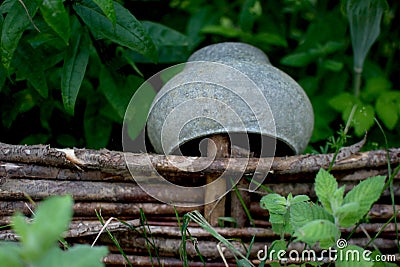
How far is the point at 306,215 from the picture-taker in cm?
79

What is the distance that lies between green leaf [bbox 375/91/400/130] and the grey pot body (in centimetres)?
40

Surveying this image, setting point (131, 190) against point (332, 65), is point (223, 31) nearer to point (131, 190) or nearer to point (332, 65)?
point (332, 65)

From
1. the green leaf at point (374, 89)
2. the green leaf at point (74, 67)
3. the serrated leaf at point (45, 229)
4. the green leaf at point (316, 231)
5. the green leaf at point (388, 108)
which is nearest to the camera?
the serrated leaf at point (45, 229)

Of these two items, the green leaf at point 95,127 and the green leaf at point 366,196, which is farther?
the green leaf at point 95,127

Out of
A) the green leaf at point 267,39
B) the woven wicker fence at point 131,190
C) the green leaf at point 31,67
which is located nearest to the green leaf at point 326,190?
the woven wicker fence at point 131,190

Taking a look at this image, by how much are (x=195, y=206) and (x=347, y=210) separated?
39 cm

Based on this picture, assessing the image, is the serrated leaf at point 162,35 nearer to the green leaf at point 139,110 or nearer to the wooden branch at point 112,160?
the green leaf at point 139,110

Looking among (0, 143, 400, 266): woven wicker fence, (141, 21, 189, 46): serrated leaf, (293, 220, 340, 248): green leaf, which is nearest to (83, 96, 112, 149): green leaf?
(141, 21, 189, 46): serrated leaf

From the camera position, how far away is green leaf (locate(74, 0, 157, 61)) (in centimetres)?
112

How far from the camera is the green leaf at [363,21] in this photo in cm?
136

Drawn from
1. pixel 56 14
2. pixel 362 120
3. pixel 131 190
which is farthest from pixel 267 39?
pixel 56 14

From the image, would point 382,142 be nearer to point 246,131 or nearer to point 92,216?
point 246,131

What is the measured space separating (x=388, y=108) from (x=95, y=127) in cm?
77

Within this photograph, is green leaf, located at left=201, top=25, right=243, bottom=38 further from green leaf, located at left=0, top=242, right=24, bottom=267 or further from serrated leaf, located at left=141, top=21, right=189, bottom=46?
green leaf, located at left=0, top=242, right=24, bottom=267
